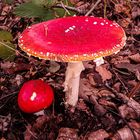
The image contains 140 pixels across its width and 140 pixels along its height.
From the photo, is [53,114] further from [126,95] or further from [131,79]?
[131,79]

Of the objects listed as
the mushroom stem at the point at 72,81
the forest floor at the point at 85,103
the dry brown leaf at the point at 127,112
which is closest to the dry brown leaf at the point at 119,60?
the forest floor at the point at 85,103

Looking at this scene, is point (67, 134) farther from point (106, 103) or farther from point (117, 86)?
point (117, 86)

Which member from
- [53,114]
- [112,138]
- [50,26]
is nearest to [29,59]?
[53,114]

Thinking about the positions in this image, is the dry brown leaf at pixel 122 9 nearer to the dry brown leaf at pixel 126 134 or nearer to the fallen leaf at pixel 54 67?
the fallen leaf at pixel 54 67

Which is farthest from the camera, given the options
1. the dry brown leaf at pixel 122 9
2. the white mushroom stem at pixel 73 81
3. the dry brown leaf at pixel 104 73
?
the dry brown leaf at pixel 122 9

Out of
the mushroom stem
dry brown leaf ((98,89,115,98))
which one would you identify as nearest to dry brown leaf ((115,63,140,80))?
dry brown leaf ((98,89,115,98))

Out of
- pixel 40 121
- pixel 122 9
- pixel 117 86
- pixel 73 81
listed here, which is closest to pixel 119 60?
pixel 117 86
